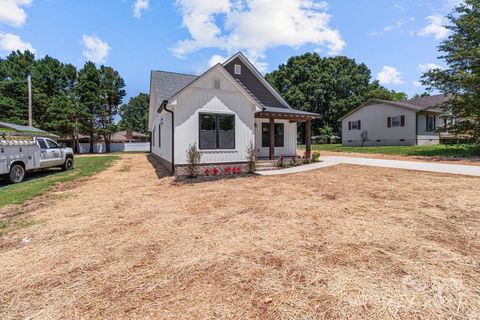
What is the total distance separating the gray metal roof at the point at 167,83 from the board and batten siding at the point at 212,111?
3.32m

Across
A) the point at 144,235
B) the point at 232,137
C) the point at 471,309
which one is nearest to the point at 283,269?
the point at 471,309

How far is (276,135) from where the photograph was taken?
16234mm

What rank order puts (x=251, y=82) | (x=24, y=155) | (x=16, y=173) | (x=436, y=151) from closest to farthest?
(x=16, y=173)
(x=24, y=155)
(x=251, y=82)
(x=436, y=151)

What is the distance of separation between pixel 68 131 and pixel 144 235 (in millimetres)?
37387

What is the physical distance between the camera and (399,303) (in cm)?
246

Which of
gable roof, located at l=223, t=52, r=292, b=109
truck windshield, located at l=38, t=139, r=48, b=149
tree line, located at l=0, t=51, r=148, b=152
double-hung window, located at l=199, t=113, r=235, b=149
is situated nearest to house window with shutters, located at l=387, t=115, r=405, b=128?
gable roof, located at l=223, t=52, r=292, b=109

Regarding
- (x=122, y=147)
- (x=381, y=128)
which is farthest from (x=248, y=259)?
(x=122, y=147)

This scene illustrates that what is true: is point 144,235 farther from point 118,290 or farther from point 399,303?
point 399,303

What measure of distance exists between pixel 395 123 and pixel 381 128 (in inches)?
67.9

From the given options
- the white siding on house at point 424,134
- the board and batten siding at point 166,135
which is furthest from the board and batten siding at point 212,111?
the white siding on house at point 424,134

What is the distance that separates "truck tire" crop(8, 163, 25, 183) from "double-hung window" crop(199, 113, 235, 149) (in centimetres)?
761

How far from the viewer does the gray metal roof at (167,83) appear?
13954mm

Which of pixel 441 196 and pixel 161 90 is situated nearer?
pixel 441 196

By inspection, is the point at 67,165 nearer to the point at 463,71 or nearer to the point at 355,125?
the point at 463,71
